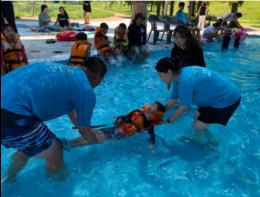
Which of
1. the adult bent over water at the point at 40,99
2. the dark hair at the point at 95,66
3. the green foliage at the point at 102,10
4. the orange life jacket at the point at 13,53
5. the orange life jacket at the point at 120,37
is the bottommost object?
the green foliage at the point at 102,10

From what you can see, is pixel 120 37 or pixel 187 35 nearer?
pixel 187 35

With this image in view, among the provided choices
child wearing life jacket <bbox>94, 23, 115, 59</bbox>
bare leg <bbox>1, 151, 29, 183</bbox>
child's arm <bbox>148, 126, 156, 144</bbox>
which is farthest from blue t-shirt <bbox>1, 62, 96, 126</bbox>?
child wearing life jacket <bbox>94, 23, 115, 59</bbox>

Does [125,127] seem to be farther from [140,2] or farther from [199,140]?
[140,2]

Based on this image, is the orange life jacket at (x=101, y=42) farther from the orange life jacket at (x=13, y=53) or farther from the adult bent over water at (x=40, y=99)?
the adult bent over water at (x=40, y=99)

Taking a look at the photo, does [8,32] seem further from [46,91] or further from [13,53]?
[46,91]

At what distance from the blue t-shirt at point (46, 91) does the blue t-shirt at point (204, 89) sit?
1.32 meters

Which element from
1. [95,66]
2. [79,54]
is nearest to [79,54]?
[79,54]

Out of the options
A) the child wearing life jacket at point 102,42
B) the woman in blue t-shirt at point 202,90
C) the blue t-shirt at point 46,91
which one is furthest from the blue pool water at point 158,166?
the child wearing life jacket at point 102,42

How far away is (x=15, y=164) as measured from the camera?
130 inches

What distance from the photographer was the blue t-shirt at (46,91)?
7.78 feet

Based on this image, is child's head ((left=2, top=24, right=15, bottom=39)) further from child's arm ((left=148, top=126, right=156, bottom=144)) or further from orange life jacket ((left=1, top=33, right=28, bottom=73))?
child's arm ((left=148, top=126, right=156, bottom=144))

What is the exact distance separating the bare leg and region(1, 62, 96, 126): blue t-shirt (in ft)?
2.74

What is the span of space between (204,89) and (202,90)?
0.03 meters

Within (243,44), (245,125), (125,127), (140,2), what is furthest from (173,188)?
(243,44)
